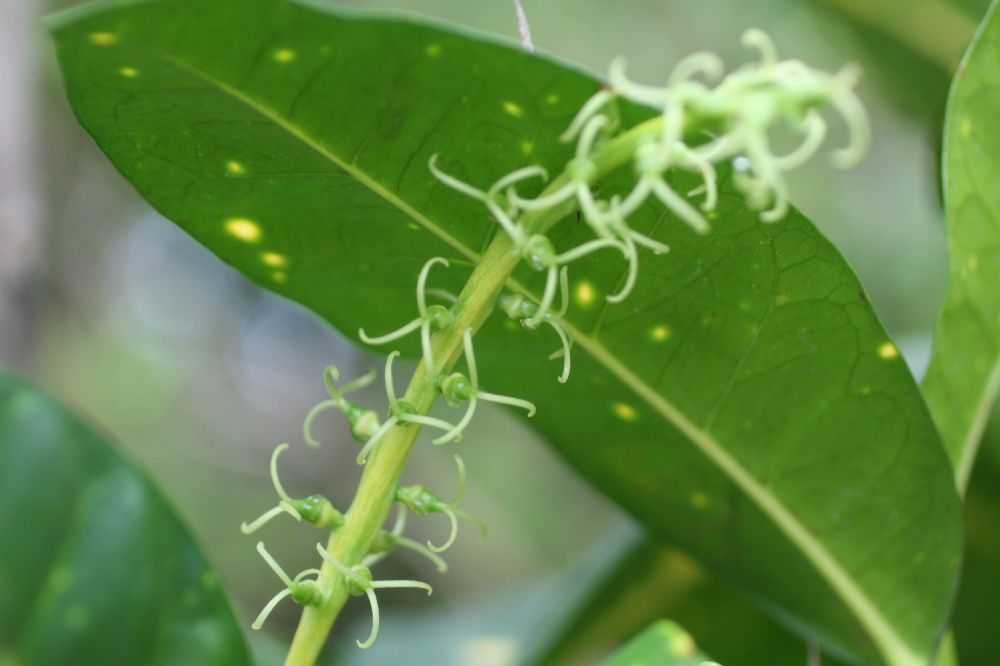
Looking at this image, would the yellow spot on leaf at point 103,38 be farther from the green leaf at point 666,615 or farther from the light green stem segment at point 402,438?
the green leaf at point 666,615

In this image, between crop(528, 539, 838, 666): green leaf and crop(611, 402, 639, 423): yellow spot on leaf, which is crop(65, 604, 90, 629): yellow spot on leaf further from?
crop(528, 539, 838, 666): green leaf

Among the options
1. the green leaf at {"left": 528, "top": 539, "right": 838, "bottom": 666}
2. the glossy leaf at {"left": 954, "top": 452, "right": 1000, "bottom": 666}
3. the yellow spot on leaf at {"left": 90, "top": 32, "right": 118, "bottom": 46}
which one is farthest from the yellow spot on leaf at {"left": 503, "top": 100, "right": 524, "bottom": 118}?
the glossy leaf at {"left": 954, "top": 452, "right": 1000, "bottom": 666}

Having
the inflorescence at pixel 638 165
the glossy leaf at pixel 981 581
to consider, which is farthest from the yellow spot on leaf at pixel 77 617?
the glossy leaf at pixel 981 581

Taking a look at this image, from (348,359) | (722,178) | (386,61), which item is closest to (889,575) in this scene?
(722,178)

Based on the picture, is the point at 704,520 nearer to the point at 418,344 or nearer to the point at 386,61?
the point at 418,344

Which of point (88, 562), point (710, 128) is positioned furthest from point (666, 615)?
point (710, 128)
